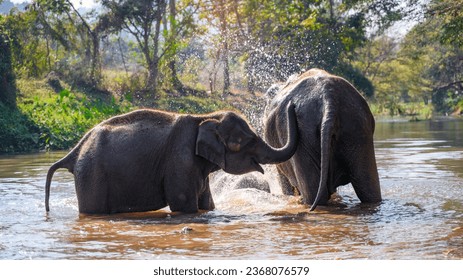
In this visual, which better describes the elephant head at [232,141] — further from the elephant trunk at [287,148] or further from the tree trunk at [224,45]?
the tree trunk at [224,45]

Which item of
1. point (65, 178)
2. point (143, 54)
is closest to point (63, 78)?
point (143, 54)

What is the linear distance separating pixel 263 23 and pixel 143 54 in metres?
6.37

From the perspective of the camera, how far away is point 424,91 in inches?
2911

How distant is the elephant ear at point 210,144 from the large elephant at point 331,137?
857mm

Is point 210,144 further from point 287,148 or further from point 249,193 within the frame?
point 249,193

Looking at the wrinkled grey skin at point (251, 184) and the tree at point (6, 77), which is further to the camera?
the tree at point (6, 77)

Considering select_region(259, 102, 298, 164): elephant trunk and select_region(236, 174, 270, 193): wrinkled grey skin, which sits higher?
select_region(259, 102, 298, 164): elephant trunk

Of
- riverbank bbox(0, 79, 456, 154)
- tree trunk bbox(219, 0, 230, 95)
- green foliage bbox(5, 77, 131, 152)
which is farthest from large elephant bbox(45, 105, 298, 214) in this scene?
tree trunk bbox(219, 0, 230, 95)

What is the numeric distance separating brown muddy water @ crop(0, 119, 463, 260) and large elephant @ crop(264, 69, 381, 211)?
28 cm

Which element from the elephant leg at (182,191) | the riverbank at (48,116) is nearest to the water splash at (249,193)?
the elephant leg at (182,191)

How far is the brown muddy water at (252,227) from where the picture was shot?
653 cm

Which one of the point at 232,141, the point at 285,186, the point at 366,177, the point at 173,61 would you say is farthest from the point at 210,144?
the point at 173,61

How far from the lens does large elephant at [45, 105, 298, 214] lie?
883cm

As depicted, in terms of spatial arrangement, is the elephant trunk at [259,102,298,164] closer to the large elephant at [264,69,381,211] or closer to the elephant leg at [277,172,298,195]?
the large elephant at [264,69,381,211]
